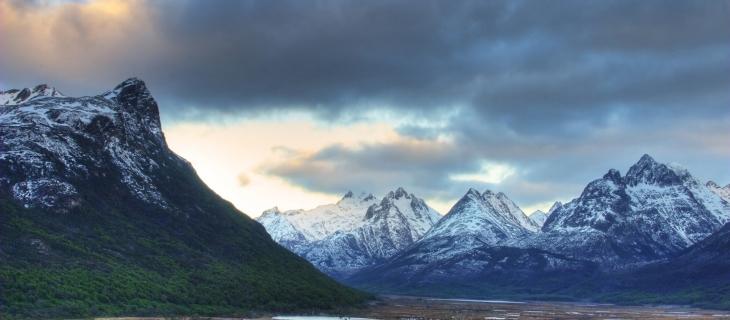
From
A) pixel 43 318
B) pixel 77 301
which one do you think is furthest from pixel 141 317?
pixel 43 318

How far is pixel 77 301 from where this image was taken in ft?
628

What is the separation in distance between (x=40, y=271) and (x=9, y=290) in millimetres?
18594

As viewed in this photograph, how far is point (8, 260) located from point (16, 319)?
126ft

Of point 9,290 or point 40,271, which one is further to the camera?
point 40,271

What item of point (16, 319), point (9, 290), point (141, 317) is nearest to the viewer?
point (16, 319)

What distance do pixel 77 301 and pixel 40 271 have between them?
1591cm

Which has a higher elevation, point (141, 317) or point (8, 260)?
point (8, 260)

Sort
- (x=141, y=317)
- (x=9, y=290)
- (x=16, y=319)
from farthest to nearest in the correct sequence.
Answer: (x=141, y=317) → (x=9, y=290) → (x=16, y=319)

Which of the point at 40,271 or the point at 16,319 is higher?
the point at 40,271

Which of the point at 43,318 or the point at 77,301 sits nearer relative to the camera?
the point at 43,318

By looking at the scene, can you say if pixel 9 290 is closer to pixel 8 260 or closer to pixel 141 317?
pixel 8 260

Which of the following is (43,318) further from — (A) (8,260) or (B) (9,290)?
(A) (8,260)

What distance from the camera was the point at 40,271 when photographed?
198875 millimetres

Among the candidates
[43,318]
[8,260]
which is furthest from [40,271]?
[43,318]
